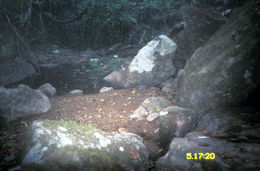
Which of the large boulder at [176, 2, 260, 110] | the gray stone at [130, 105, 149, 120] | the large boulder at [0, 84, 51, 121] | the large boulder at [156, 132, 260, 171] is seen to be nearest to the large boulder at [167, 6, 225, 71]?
the large boulder at [176, 2, 260, 110]

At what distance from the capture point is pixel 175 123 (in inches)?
107

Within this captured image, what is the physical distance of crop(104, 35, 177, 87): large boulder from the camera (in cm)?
494

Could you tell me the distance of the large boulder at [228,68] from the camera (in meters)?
2.39

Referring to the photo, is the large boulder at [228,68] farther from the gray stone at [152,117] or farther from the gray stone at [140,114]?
the gray stone at [140,114]

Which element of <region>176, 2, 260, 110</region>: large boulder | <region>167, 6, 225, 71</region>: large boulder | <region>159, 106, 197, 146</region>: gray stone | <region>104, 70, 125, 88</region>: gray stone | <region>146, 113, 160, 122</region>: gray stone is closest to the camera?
<region>176, 2, 260, 110</region>: large boulder

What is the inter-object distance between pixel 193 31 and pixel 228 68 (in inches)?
116

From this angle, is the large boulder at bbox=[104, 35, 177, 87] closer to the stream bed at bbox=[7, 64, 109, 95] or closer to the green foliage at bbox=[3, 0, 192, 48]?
the stream bed at bbox=[7, 64, 109, 95]

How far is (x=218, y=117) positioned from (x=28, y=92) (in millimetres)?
3657

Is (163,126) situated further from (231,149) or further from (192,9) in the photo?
(192,9)

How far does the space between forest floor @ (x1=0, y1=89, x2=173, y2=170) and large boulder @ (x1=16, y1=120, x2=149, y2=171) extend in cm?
36

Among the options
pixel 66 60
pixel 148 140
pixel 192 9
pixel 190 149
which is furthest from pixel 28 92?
pixel 66 60
